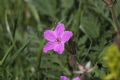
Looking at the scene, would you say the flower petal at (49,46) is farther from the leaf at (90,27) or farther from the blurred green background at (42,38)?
the leaf at (90,27)

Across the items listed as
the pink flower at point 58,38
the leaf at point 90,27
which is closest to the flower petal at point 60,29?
the pink flower at point 58,38

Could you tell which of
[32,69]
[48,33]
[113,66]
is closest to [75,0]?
[32,69]

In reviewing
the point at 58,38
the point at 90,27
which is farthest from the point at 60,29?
the point at 90,27

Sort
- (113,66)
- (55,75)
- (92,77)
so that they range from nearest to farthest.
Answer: (113,66) → (92,77) → (55,75)

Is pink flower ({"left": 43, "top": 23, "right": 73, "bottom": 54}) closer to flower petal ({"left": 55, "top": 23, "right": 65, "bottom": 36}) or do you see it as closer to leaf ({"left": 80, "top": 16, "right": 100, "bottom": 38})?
flower petal ({"left": 55, "top": 23, "right": 65, "bottom": 36})

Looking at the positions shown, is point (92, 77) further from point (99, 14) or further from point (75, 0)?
point (75, 0)

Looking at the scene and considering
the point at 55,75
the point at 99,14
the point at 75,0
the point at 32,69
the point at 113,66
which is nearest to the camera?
the point at 113,66

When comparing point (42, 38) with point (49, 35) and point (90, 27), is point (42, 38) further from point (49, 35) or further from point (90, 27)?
point (49, 35)

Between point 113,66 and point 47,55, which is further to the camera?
point 47,55
